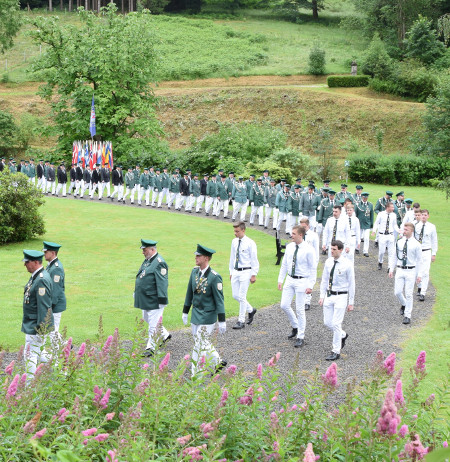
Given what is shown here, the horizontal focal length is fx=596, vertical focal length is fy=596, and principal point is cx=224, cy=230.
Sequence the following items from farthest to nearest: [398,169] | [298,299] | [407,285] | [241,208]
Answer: [398,169], [241,208], [407,285], [298,299]

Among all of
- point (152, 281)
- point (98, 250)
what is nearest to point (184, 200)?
point (98, 250)

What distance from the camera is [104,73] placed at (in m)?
41.1

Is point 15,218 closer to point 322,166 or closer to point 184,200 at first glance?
point 184,200

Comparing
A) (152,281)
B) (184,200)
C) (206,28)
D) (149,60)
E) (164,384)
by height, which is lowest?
(184,200)

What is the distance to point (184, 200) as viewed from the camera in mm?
32594

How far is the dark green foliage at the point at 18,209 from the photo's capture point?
808 inches

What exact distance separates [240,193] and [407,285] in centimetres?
1539

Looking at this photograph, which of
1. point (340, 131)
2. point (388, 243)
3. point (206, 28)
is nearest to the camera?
point (388, 243)

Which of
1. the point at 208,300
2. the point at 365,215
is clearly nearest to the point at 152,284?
the point at 208,300

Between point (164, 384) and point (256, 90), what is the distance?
56.9 m

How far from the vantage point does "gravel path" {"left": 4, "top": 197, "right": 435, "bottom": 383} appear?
10500 millimetres

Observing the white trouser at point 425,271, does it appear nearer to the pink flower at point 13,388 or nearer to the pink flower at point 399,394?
the pink flower at point 399,394

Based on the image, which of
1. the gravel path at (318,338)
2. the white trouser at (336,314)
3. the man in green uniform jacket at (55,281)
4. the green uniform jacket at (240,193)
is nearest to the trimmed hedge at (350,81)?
the green uniform jacket at (240,193)

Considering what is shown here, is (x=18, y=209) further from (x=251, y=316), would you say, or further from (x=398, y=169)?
(x=398, y=169)
